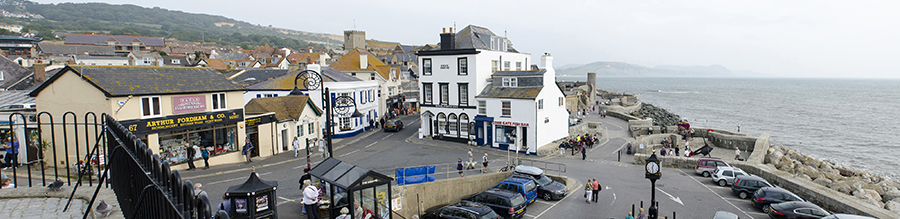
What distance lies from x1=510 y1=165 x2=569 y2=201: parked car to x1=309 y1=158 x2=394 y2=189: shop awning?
8.97m

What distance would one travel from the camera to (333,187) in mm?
14625

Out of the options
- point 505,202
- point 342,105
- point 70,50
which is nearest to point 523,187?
point 505,202

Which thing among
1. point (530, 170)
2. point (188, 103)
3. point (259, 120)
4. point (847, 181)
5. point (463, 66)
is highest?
point (463, 66)

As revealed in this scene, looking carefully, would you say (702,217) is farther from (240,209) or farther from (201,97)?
(201,97)

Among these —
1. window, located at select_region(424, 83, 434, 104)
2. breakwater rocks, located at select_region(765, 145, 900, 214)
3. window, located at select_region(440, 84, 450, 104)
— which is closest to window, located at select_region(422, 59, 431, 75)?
window, located at select_region(424, 83, 434, 104)

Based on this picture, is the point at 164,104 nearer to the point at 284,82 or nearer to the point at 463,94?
the point at 284,82

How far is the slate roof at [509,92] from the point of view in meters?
32.6

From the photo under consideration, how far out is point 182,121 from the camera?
76.4 feet

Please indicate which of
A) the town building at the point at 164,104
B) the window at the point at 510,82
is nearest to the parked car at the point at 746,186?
the window at the point at 510,82

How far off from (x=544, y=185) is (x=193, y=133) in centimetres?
1763

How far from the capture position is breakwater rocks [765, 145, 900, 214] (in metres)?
23.6

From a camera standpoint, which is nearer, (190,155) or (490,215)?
(490,215)

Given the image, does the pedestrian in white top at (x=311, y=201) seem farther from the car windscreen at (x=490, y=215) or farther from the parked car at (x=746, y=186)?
the parked car at (x=746, y=186)

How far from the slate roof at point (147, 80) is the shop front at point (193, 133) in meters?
1.31
